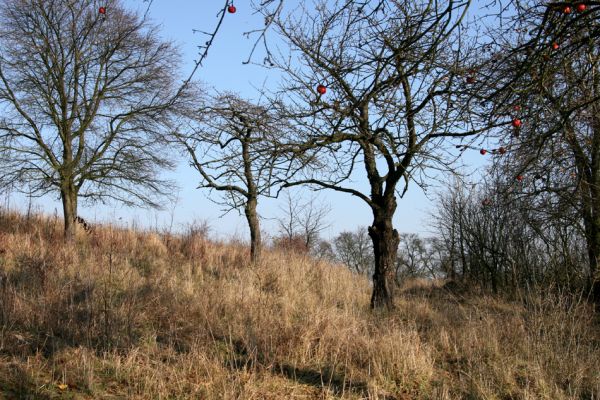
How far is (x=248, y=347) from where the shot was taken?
15.3 feet

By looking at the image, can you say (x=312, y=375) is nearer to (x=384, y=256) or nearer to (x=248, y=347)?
(x=248, y=347)

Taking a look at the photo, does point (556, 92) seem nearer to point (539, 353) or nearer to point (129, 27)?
point (539, 353)

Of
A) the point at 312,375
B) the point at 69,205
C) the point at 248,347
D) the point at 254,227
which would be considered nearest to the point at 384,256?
the point at 312,375

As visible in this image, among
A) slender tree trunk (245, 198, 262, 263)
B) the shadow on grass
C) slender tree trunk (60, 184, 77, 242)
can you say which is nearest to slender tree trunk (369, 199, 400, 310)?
the shadow on grass

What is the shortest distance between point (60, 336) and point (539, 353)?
Answer: 4.83m

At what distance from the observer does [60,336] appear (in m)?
4.92

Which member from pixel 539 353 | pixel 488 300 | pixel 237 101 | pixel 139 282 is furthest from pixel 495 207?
pixel 139 282

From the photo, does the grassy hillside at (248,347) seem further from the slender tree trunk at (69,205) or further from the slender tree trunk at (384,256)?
the slender tree trunk at (69,205)

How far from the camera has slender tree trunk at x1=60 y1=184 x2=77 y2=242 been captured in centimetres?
1086

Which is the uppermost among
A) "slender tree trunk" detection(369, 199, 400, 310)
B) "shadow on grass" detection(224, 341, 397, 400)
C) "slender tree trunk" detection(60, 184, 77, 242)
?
"slender tree trunk" detection(60, 184, 77, 242)

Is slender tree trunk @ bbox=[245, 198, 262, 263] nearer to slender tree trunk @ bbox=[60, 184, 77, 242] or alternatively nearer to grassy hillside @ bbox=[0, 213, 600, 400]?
grassy hillside @ bbox=[0, 213, 600, 400]

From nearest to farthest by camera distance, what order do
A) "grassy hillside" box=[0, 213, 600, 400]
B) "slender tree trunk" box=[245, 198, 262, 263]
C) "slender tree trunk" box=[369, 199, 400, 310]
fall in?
"grassy hillside" box=[0, 213, 600, 400] → "slender tree trunk" box=[369, 199, 400, 310] → "slender tree trunk" box=[245, 198, 262, 263]

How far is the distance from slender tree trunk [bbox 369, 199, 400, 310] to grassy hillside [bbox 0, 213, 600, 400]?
1.13 feet

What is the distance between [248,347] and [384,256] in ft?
11.0
